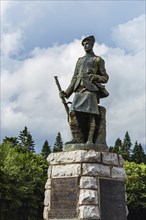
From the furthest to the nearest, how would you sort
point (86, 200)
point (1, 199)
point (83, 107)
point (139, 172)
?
1. point (139, 172)
2. point (1, 199)
3. point (83, 107)
4. point (86, 200)

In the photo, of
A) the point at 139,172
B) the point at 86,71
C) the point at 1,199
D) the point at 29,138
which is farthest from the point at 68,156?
the point at 29,138

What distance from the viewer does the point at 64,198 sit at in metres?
9.70

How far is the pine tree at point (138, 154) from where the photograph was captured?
5612 centimetres

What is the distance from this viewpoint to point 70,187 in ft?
31.8

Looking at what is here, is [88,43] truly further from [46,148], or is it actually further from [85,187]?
[46,148]

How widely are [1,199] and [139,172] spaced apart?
18.1 m

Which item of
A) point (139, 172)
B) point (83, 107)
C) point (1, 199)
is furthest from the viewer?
point (139, 172)

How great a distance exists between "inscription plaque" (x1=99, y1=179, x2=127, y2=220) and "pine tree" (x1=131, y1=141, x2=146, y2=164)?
4625cm

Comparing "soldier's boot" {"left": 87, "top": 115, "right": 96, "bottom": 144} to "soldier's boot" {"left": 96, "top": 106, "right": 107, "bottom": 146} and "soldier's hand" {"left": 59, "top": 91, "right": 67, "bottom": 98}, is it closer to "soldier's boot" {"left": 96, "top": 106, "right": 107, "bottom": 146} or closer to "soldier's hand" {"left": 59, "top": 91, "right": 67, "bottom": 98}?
"soldier's boot" {"left": 96, "top": 106, "right": 107, "bottom": 146}

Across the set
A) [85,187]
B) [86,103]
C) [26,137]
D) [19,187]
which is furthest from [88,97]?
[26,137]

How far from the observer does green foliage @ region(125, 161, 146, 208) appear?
38.6 meters

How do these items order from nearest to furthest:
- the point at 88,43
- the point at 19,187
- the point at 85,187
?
the point at 85,187 < the point at 88,43 < the point at 19,187

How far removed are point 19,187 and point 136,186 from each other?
611 inches

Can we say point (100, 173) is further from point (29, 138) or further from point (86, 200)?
point (29, 138)
